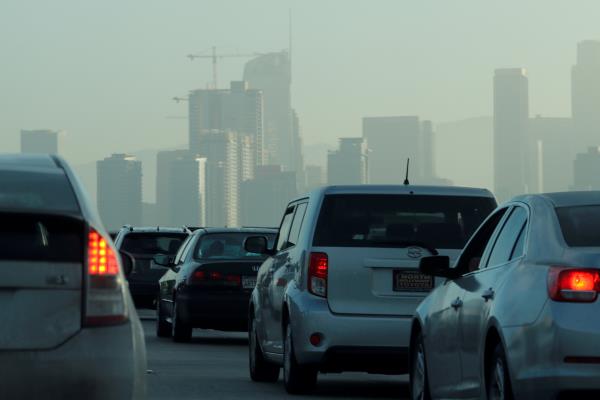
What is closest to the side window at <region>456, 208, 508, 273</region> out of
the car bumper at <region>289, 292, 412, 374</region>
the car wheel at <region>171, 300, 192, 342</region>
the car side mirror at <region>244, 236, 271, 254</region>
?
the car bumper at <region>289, 292, 412, 374</region>

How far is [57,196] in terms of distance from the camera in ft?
25.8

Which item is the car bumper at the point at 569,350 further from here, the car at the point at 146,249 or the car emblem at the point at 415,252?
the car at the point at 146,249

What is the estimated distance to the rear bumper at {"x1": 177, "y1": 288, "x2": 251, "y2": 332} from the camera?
74.0ft

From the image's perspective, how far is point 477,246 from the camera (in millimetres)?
11008

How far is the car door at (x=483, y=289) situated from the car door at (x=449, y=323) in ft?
0.48

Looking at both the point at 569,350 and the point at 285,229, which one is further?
the point at 285,229

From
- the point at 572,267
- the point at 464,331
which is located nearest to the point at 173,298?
the point at 464,331

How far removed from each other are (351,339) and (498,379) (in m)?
4.37

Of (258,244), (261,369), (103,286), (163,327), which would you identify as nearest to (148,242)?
(163,327)

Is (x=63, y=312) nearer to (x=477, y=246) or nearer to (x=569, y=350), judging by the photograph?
(x=569, y=350)

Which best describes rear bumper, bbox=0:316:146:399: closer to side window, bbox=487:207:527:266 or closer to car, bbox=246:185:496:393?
side window, bbox=487:207:527:266

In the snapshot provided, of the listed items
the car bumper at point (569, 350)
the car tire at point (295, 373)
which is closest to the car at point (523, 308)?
the car bumper at point (569, 350)

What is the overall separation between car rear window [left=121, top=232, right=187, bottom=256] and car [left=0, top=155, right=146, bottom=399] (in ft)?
75.2

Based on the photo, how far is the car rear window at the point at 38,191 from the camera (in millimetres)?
7734
